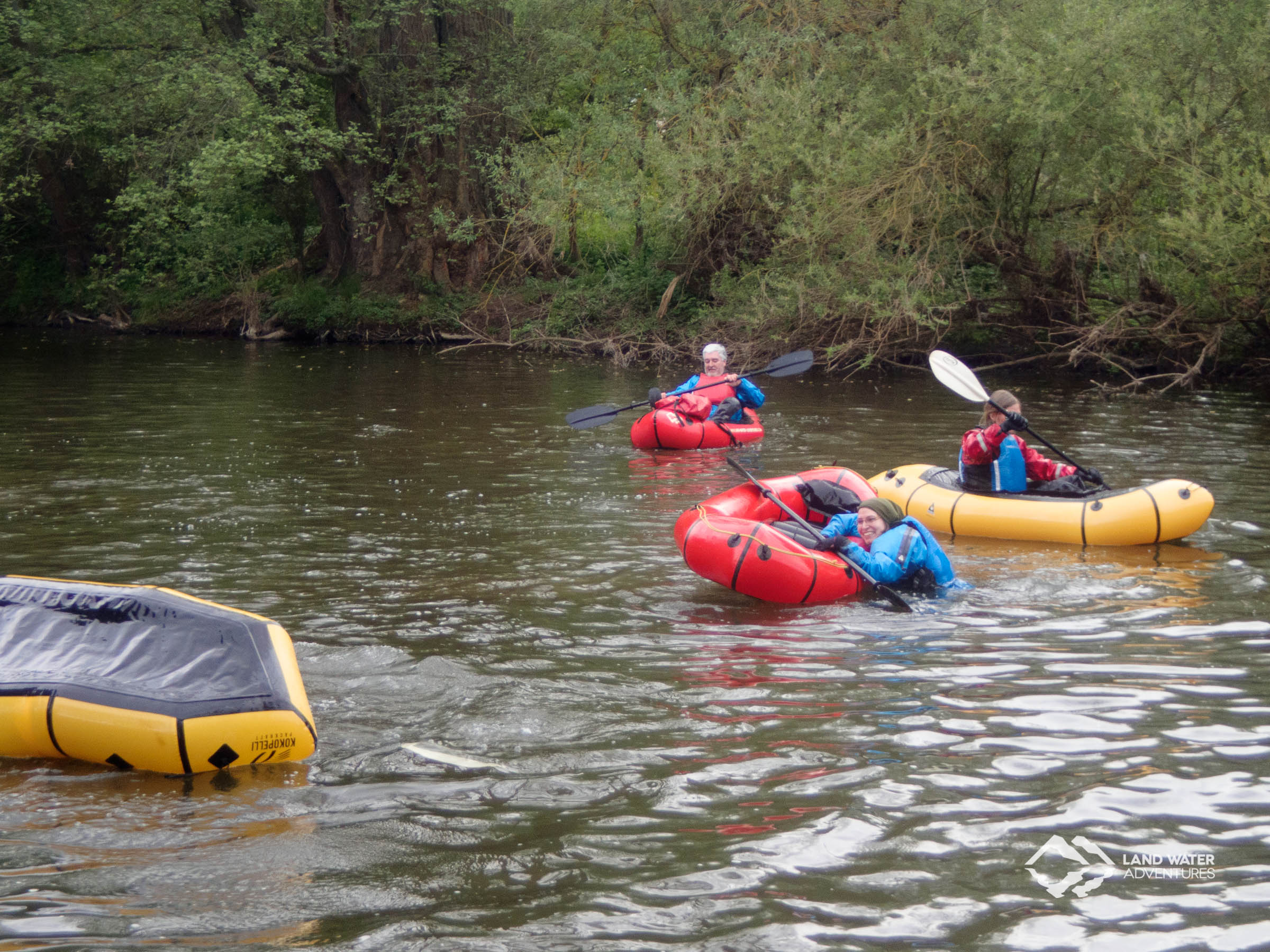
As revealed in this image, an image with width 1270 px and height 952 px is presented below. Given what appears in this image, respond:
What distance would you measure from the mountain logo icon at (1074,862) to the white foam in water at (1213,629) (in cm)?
230

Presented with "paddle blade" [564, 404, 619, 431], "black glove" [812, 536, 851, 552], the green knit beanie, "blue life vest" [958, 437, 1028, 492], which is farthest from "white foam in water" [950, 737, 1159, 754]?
"paddle blade" [564, 404, 619, 431]

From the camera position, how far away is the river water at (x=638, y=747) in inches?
120

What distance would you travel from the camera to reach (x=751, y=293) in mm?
16750

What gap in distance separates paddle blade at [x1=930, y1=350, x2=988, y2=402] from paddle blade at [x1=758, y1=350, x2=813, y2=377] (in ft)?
7.64

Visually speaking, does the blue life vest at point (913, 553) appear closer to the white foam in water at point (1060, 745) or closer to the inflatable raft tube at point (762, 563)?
the inflatable raft tube at point (762, 563)

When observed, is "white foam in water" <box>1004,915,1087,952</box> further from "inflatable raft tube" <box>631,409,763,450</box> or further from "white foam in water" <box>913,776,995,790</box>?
"inflatable raft tube" <box>631,409,763,450</box>

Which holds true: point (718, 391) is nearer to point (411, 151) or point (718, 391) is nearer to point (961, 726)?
→ point (961, 726)

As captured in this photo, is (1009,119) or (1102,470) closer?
(1102,470)

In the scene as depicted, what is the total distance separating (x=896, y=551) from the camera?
19.9 ft

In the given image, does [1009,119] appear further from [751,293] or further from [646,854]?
[646,854]

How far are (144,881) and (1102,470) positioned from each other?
26.4ft

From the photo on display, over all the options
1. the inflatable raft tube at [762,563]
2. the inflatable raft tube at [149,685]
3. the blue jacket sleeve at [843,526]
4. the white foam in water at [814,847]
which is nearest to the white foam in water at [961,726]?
the white foam in water at [814,847]

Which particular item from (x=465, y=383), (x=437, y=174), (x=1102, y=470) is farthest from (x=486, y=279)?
(x=1102, y=470)

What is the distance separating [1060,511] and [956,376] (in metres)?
1.52
